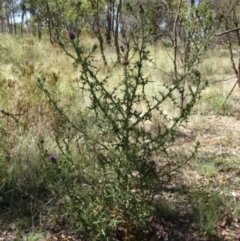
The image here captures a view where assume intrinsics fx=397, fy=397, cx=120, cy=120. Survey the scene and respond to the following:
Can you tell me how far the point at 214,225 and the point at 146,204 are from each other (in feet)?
1.72

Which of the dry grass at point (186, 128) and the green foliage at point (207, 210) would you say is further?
the dry grass at point (186, 128)

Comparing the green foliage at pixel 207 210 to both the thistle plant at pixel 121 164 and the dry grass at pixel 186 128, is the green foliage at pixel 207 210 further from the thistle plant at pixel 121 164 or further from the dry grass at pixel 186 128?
the thistle plant at pixel 121 164

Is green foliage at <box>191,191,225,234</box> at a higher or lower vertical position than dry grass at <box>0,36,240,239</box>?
lower

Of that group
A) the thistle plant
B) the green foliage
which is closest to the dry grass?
the green foliage

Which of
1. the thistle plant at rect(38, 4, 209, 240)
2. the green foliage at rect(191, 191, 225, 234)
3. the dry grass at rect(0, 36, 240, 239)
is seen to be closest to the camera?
the thistle plant at rect(38, 4, 209, 240)

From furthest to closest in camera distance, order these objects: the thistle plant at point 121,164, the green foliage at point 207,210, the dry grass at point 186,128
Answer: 1. the dry grass at point 186,128
2. the green foliage at point 207,210
3. the thistle plant at point 121,164

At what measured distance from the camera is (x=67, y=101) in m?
5.01

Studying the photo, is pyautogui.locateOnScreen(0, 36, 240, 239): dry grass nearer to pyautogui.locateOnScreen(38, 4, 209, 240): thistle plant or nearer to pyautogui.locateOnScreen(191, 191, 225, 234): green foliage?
pyautogui.locateOnScreen(191, 191, 225, 234): green foliage

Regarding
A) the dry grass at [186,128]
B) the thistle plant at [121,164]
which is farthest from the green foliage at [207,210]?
the thistle plant at [121,164]

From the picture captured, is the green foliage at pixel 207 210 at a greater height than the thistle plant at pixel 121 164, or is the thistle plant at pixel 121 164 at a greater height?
the thistle plant at pixel 121 164

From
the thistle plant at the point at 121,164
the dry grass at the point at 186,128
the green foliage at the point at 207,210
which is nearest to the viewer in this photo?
the thistle plant at the point at 121,164

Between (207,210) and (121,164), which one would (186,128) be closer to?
(207,210)

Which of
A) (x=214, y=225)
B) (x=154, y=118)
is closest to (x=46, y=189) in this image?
(x=214, y=225)

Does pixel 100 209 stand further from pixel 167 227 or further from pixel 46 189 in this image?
pixel 46 189
